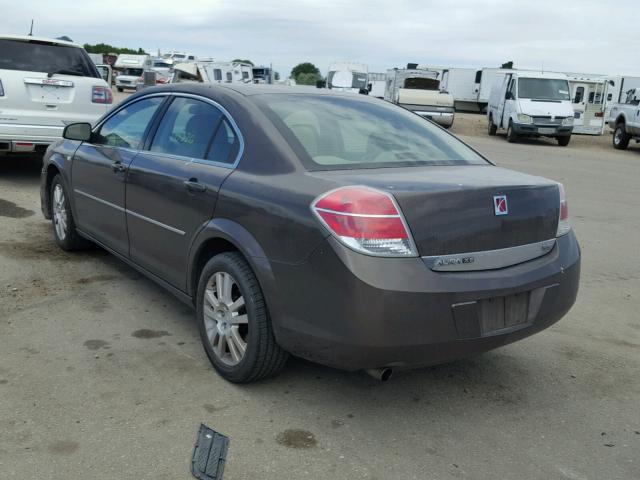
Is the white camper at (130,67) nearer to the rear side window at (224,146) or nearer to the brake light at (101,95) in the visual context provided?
the brake light at (101,95)

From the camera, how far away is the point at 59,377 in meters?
3.55

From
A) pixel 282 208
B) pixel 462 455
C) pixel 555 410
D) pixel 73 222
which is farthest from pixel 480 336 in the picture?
pixel 73 222

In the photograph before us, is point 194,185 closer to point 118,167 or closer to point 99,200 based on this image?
point 118,167

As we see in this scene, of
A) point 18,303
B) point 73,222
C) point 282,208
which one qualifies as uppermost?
point 282,208

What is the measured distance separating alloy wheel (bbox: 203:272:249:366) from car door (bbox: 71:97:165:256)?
4.03 feet

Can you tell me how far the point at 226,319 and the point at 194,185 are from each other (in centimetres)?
78

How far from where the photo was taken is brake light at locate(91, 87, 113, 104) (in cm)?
896

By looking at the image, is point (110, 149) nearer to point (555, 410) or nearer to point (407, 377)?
point (407, 377)

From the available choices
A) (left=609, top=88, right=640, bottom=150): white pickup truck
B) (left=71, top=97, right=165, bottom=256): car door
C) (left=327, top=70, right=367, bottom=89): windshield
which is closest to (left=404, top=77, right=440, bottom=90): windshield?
(left=327, top=70, right=367, bottom=89): windshield

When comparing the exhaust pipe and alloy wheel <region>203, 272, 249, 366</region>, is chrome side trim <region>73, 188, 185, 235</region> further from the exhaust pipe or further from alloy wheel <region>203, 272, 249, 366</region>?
the exhaust pipe

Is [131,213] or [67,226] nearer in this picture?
[131,213]

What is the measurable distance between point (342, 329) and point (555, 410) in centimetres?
131

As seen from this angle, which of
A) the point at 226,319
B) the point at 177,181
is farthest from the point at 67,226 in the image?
the point at 226,319

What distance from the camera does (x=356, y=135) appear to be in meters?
3.83
